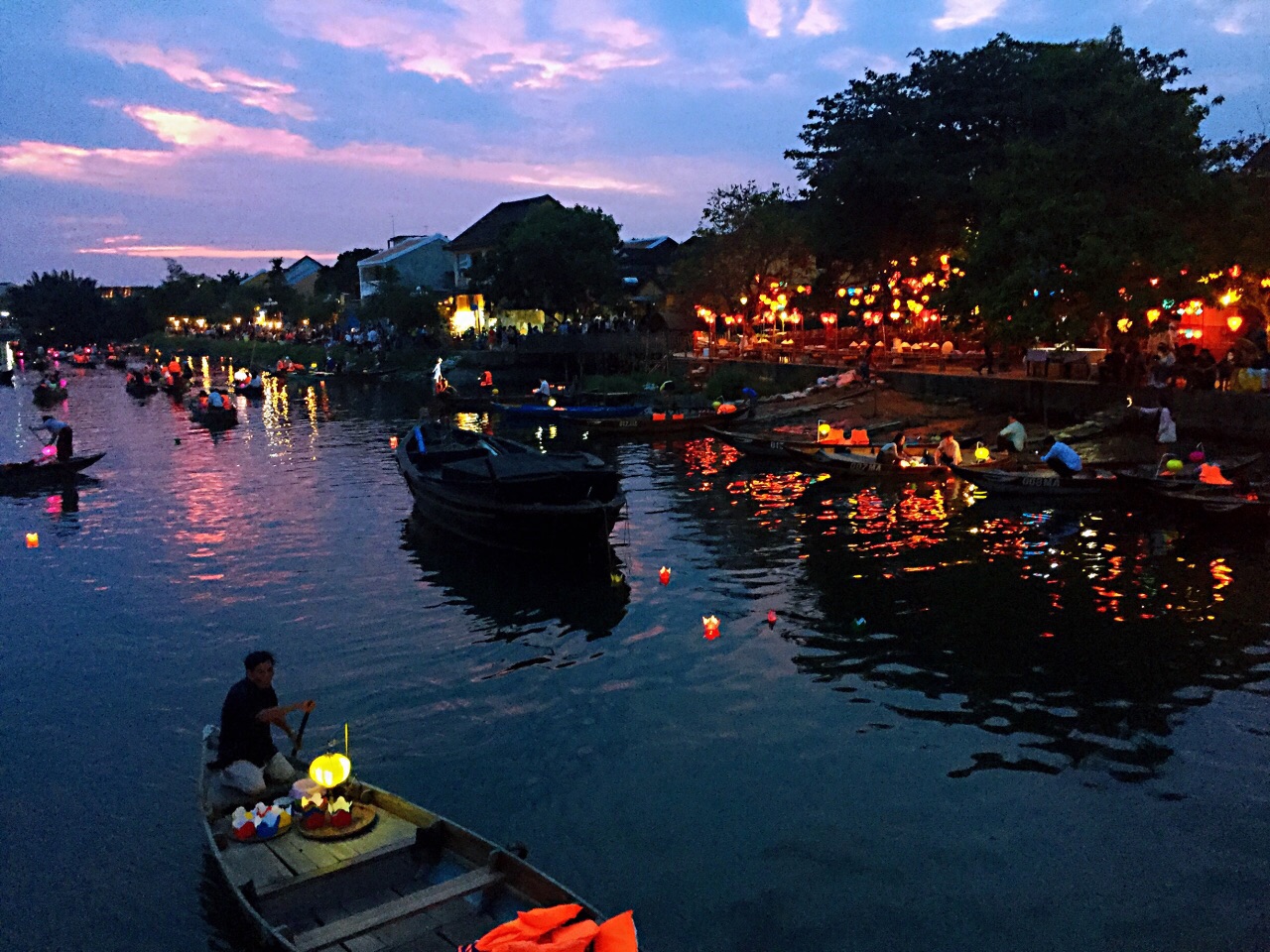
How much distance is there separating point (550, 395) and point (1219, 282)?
29892 millimetres

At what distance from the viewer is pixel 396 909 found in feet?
25.0

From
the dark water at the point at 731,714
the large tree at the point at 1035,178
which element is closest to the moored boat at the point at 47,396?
the dark water at the point at 731,714

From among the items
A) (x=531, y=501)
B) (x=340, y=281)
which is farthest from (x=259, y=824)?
(x=340, y=281)

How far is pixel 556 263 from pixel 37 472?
38434 millimetres

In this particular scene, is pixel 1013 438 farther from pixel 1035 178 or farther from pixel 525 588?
pixel 525 588

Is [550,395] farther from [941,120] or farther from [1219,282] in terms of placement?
[1219,282]

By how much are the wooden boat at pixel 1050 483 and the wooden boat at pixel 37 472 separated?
27.7 meters

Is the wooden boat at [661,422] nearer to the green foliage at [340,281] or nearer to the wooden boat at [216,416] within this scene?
the wooden boat at [216,416]

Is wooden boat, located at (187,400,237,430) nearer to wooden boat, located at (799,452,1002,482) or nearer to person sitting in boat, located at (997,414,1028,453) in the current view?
wooden boat, located at (799,452,1002,482)

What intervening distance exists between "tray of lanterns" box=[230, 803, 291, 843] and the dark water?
0.96 m

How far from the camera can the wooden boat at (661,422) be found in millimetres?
40625

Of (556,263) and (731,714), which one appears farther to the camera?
(556,263)

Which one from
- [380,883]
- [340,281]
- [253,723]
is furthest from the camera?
[340,281]

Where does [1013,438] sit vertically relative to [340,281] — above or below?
below
